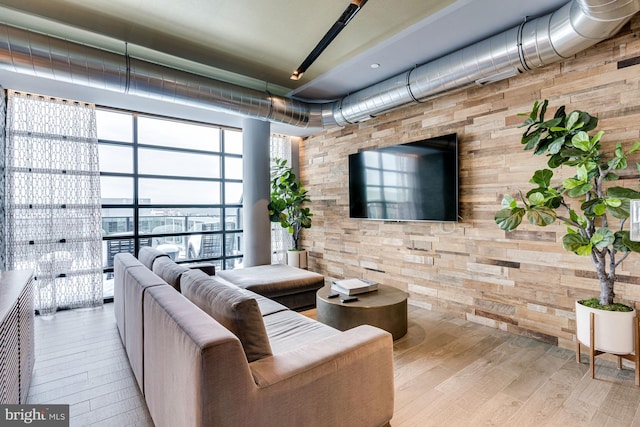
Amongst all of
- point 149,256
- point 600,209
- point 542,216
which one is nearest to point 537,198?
point 542,216

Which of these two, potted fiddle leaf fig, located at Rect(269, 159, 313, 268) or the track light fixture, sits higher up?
the track light fixture

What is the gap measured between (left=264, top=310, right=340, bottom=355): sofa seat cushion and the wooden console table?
51.2 inches

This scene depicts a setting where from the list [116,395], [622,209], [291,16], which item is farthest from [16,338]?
[622,209]

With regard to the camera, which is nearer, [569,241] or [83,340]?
[569,241]

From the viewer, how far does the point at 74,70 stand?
9.12 feet

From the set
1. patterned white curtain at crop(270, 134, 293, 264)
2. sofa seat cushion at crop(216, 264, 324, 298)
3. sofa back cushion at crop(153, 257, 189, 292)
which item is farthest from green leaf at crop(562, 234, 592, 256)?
patterned white curtain at crop(270, 134, 293, 264)

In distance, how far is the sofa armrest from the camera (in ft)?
4.31

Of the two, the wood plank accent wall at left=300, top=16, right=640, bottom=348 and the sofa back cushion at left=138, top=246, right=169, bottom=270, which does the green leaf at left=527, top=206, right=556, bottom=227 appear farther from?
the sofa back cushion at left=138, top=246, right=169, bottom=270

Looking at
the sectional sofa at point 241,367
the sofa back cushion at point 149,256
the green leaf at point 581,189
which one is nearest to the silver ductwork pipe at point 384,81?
the green leaf at point 581,189

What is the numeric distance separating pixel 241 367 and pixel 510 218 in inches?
95.9

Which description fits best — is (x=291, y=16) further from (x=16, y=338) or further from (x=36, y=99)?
(x=36, y=99)

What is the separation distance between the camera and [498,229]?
322 cm

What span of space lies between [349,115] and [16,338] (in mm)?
3847

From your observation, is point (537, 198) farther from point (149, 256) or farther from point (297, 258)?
point (297, 258)
